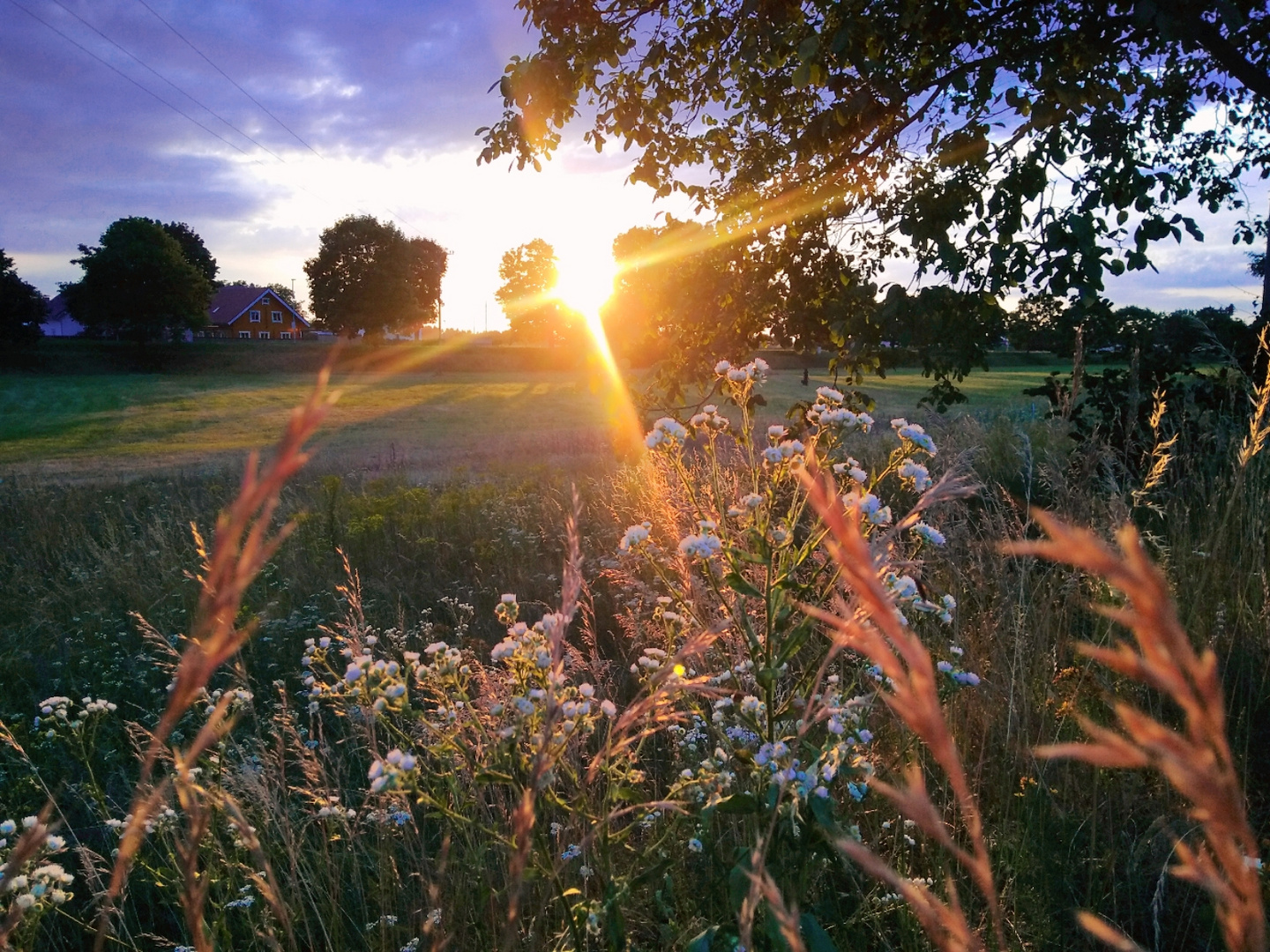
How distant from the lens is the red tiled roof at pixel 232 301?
2975 inches

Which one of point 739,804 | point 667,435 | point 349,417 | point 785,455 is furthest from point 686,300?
point 349,417

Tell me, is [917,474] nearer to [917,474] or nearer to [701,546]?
[917,474]

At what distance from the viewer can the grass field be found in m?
17.0

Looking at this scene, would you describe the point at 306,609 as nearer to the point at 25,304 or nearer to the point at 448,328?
the point at 25,304

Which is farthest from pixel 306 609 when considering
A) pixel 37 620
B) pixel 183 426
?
pixel 183 426

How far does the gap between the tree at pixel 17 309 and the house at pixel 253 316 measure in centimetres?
2409


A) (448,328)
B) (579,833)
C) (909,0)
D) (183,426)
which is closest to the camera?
(579,833)

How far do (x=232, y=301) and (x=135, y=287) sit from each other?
25569 mm

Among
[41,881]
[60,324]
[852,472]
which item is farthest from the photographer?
[60,324]

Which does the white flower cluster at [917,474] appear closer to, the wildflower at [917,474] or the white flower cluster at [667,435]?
the wildflower at [917,474]

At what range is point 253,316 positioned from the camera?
78.7 meters

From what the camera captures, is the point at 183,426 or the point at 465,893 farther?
the point at 183,426

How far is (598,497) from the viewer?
7.80 meters

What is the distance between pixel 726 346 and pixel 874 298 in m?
1.03
